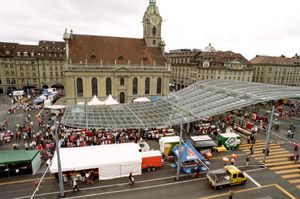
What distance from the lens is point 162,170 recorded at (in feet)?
74.6

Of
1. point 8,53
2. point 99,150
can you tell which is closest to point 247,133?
point 99,150

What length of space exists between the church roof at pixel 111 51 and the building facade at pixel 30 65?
2404 cm

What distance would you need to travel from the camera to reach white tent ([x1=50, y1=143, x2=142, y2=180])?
2006 centimetres

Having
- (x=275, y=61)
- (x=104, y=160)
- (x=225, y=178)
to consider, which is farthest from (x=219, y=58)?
(x=104, y=160)

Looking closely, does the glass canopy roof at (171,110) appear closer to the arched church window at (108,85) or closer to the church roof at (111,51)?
the arched church window at (108,85)

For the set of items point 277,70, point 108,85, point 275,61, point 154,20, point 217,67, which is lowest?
point 108,85

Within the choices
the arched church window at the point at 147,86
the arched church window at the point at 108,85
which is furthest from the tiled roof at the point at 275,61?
the arched church window at the point at 108,85

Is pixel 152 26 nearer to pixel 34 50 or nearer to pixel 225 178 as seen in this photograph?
pixel 34 50

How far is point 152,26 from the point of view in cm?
5962

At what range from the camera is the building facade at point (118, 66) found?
49.4 meters

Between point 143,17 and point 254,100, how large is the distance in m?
45.5

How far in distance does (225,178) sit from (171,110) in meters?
14.8

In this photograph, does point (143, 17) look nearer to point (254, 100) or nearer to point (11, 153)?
point (254, 100)

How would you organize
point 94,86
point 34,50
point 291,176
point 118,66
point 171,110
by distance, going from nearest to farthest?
1. point 291,176
2. point 171,110
3. point 94,86
4. point 118,66
5. point 34,50
